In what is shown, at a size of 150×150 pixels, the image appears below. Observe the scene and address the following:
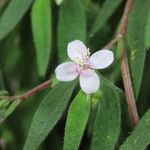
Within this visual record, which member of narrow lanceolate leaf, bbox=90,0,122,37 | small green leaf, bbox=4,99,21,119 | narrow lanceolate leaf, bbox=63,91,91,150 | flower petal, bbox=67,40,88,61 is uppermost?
flower petal, bbox=67,40,88,61

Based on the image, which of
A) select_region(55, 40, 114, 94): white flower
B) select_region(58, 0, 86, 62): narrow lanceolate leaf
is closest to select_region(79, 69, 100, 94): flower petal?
select_region(55, 40, 114, 94): white flower

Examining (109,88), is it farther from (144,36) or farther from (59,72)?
(144,36)

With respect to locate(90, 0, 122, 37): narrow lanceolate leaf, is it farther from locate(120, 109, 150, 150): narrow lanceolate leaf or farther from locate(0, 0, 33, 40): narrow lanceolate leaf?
locate(120, 109, 150, 150): narrow lanceolate leaf

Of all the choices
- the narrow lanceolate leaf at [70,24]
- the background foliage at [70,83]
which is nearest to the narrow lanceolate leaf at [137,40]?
the background foliage at [70,83]

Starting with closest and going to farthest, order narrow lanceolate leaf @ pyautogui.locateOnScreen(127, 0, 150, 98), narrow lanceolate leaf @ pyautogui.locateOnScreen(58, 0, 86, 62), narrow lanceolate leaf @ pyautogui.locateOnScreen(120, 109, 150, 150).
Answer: narrow lanceolate leaf @ pyautogui.locateOnScreen(120, 109, 150, 150)
narrow lanceolate leaf @ pyautogui.locateOnScreen(127, 0, 150, 98)
narrow lanceolate leaf @ pyautogui.locateOnScreen(58, 0, 86, 62)

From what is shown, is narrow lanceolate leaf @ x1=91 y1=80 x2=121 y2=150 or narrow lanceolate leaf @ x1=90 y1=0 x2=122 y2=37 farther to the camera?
narrow lanceolate leaf @ x1=90 y1=0 x2=122 y2=37

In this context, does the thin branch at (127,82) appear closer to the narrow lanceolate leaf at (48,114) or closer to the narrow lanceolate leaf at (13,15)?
the narrow lanceolate leaf at (48,114)

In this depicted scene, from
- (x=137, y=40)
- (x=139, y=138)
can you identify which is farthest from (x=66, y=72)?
(x=137, y=40)
